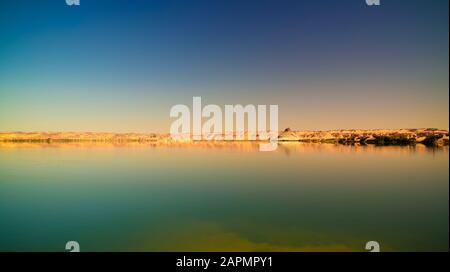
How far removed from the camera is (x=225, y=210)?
980 centimetres

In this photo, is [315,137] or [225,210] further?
[315,137]

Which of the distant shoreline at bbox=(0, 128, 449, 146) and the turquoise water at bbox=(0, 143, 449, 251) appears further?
the distant shoreline at bbox=(0, 128, 449, 146)

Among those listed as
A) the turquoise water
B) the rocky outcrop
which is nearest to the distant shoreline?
the rocky outcrop

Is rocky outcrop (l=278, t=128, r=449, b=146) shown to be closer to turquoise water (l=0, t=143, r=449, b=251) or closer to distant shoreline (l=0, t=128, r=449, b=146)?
distant shoreline (l=0, t=128, r=449, b=146)

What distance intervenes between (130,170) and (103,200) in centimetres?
619

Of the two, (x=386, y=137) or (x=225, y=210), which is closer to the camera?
(x=225, y=210)

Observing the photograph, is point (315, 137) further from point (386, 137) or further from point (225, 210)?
point (225, 210)

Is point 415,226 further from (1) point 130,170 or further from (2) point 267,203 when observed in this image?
(1) point 130,170

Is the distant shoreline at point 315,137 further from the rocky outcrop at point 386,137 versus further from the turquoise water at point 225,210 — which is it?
the turquoise water at point 225,210

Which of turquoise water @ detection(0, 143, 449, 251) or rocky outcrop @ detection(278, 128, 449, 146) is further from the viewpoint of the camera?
rocky outcrop @ detection(278, 128, 449, 146)

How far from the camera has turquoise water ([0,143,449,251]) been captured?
296 inches

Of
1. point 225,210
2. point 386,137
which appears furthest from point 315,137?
point 225,210
